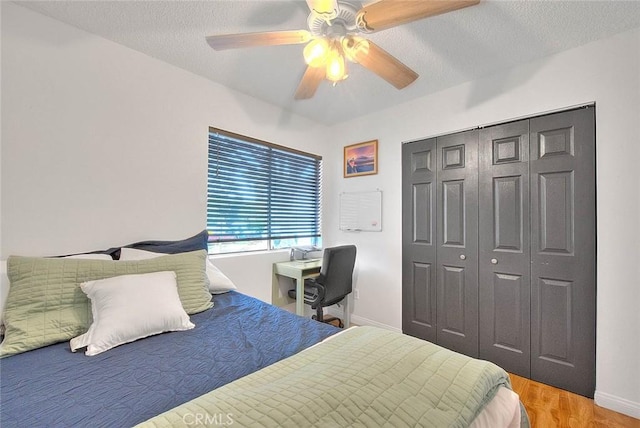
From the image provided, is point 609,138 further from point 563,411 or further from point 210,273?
point 210,273

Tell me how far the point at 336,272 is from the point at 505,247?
1422 millimetres

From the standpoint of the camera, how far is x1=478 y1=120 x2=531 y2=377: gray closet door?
2.06 metres

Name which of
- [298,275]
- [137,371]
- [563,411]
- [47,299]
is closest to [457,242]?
[563,411]

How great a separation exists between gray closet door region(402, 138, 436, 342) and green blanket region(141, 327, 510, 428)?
1.61 metres

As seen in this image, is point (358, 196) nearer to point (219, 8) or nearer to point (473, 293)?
point (473, 293)

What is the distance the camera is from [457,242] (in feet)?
7.90

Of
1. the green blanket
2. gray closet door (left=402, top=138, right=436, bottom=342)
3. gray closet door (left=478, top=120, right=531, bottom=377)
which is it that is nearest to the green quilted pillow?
the green blanket

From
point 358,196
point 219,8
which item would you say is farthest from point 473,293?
point 219,8

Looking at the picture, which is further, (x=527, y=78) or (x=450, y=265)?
(x=450, y=265)

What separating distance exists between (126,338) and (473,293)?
8.01 ft

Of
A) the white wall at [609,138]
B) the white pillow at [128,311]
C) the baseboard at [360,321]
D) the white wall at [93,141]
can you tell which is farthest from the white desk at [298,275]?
the white wall at [609,138]

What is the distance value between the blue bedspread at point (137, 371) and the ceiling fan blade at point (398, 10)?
152cm

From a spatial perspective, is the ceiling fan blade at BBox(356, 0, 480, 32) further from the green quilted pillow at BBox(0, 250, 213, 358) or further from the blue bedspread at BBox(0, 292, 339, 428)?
the green quilted pillow at BBox(0, 250, 213, 358)

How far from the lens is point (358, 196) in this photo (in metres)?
3.13
